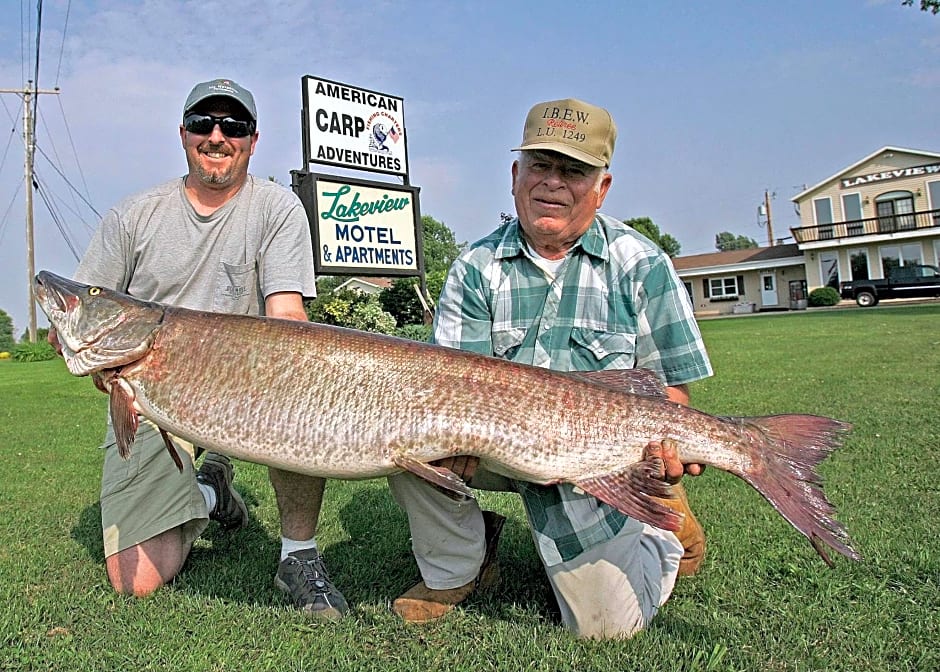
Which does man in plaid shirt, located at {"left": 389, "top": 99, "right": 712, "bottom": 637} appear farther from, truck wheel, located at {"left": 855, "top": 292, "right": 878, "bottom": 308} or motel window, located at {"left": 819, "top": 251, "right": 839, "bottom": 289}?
motel window, located at {"left": 819, "top": 251, "right": 839, "bottom": 289}

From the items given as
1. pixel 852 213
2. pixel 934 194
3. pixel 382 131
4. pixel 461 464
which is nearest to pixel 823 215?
pixel 852 213

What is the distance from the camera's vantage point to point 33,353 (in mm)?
27641

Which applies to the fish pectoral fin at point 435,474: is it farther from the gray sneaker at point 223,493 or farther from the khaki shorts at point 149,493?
the gray sneaker at point 223,493

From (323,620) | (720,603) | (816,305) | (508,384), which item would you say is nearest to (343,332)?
(508,384)

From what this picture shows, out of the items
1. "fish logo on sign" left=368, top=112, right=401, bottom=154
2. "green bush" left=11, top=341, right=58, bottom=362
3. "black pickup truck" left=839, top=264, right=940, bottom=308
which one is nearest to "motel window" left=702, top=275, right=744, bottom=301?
"black pickup truck" left=839, top=264, right=940, bottom=308

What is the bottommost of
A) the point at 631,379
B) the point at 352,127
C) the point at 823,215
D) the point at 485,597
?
the point at 485,597

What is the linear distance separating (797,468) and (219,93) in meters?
3.48

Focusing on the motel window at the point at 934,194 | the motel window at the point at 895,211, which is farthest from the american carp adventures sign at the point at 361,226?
the motel window at the point at 934,194

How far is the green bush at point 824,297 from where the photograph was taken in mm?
40531

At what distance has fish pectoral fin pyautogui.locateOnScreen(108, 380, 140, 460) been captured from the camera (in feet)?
10.1

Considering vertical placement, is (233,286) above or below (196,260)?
below

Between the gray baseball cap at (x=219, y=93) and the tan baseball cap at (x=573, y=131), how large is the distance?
168 centimetres

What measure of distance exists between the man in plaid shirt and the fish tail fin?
54 centimetres

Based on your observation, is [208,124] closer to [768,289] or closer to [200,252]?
[200,252]
